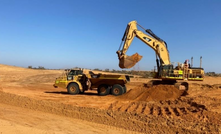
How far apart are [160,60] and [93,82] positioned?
5547 mm

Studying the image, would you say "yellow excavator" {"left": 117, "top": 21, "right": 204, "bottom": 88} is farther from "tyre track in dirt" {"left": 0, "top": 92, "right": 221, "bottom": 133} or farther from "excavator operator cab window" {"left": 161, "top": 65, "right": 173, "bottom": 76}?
"tyre track in dirt" {"left": 0, "top": 92, "right": 221, "bottom": 133}

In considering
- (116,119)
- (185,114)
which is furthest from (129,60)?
(116,119)

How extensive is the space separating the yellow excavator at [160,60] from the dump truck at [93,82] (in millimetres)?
1605

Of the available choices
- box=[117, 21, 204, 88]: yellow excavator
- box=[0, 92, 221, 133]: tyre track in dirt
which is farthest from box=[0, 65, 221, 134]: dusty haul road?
box=[117, 21, 204, 88]: yellow excavator

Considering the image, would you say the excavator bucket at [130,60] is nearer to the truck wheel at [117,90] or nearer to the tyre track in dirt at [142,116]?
the truck wheel at [117,90]

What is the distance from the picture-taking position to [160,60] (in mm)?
16531

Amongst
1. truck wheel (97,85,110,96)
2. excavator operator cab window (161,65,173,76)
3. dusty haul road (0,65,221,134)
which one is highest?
excavator operator cab window (161,65,173,76)

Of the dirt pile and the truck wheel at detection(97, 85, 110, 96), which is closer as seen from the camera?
the dirt pile

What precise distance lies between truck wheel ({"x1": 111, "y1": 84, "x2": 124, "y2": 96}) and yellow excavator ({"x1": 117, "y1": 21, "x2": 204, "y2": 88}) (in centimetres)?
184

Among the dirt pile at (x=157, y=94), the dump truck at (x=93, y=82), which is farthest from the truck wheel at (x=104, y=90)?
the dirt pile at (x=157, y=94)

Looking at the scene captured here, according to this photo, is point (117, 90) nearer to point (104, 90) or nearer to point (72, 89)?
point (104, 90)

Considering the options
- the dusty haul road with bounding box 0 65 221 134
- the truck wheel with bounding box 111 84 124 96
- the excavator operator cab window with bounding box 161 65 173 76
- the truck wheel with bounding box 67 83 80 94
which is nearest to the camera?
the dusty haul road with bounding box 0 65 221 134

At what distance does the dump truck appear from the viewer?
16.4 meters

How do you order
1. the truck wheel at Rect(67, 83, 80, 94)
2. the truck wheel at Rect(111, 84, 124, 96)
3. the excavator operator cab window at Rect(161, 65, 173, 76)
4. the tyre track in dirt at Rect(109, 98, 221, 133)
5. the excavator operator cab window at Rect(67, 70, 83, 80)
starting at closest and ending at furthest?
the tyre track in dirt at Rect(109, 98, 221, 133) → the excavator operator cab window at Rect(161, 65, 173, 76) → the truck wheel at Rect(111, 84, 124, 96) → the truck wheel at Rect(67, 83, 80, 94) → the excavator operator cab window at Rect(67, 70, 83, 80)
